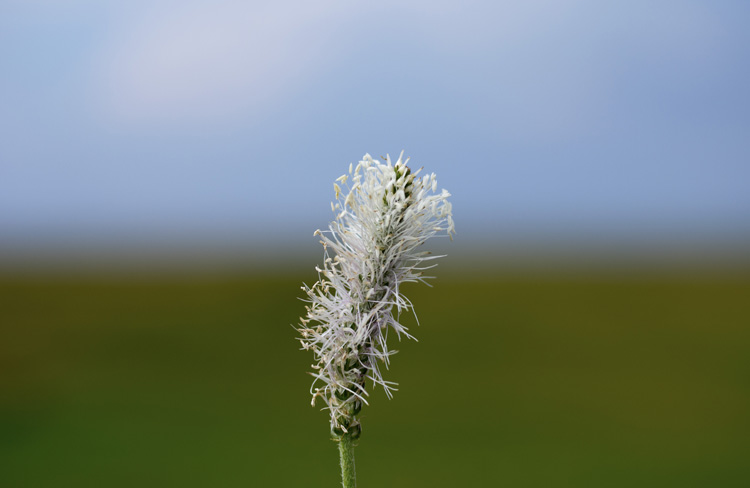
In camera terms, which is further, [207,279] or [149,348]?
[207,279]

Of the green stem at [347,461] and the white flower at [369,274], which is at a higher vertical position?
the white flower at [369,274]

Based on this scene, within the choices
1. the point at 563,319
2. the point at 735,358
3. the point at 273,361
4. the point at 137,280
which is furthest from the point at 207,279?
the point at 735,358

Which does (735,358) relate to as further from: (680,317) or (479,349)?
(479,349)

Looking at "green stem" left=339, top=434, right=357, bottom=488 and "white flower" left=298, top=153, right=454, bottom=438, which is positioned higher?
"white flower" left=298, top=153, right=454, bottom=438

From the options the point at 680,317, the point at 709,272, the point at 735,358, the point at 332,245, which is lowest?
the point at 332,245
